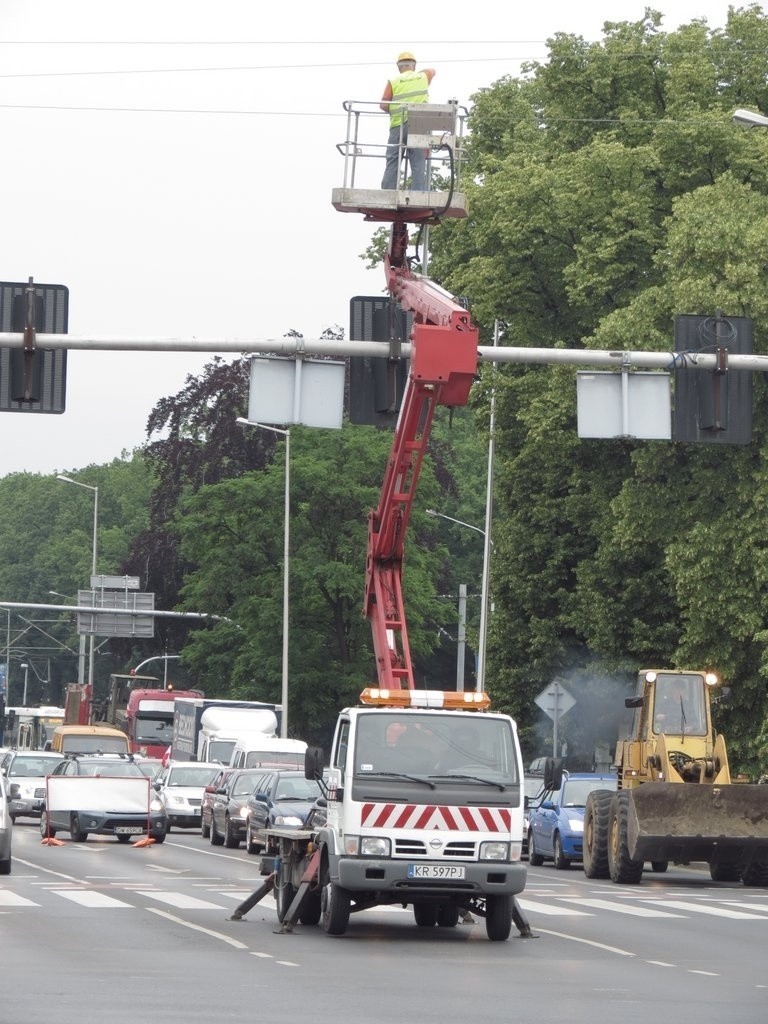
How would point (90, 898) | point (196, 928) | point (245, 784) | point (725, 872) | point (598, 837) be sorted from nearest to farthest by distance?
point (196, 928)
point (90, 898)
point (598, 837)
point (725, 872)
point (245, 784)

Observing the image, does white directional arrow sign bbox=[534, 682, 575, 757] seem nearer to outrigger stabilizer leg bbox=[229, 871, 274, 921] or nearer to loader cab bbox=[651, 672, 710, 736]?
loader cab bbox=[651, 672, 710, 736]

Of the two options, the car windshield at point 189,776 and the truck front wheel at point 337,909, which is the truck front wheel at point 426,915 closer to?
the truck front wheel at point 337,909

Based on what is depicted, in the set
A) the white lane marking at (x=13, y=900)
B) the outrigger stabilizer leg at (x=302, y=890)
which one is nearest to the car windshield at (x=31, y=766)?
the white lane marking at (x=13, y=900)

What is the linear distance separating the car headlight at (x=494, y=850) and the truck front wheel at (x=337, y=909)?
4.15ft

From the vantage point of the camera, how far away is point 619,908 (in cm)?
2375

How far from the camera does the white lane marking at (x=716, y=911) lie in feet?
74.8

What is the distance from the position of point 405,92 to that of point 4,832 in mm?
10928

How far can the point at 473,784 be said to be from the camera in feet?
60.8

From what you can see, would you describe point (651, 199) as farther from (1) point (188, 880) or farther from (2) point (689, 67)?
(1) point (188, 880)

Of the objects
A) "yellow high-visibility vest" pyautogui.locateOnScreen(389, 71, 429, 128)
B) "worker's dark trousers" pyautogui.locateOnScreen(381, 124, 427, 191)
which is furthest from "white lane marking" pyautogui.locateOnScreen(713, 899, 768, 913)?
"yellow high-visibility vest" pyautogui.locateOnScreen(389, 71, 429, 128)

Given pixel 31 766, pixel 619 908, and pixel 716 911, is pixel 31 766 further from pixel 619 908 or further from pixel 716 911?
pixel 716 911

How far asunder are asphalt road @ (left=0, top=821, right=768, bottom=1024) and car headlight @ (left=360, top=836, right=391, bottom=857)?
0.75m

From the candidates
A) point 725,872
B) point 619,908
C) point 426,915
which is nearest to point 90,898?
point 426,915

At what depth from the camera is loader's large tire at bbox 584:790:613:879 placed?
99.6 ft
